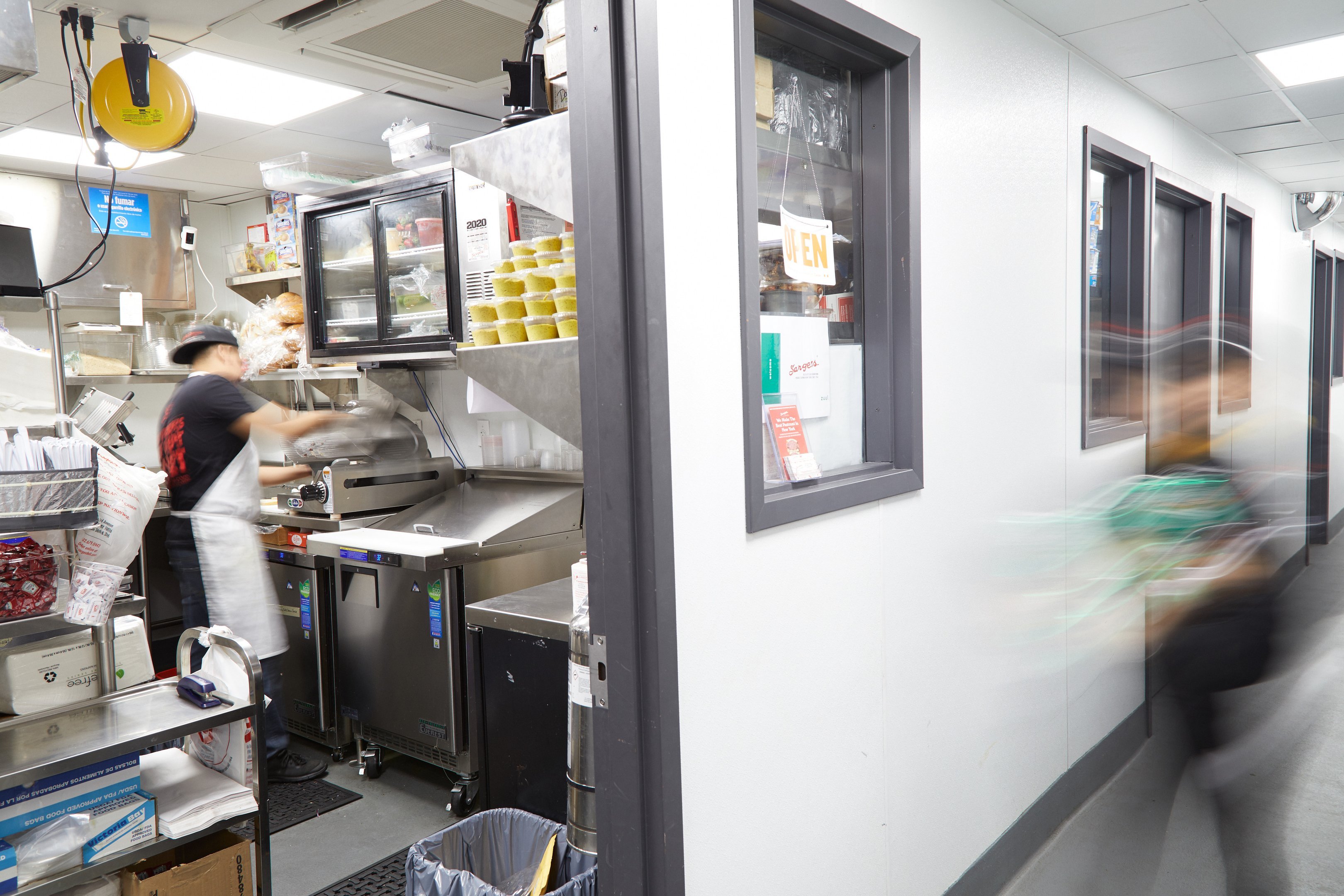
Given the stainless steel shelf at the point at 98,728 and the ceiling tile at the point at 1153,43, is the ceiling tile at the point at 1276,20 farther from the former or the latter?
the stainless steel shelf at the point at 98,728

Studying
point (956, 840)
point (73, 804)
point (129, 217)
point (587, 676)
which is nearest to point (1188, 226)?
point (956, 840)

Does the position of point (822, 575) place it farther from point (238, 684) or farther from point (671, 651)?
point (238, 684)

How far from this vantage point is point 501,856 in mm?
2078

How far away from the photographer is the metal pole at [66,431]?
210 cm

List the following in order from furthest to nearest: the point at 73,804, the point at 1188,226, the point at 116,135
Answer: the point at 1188,226
the point at 116,135
the point at 73,804

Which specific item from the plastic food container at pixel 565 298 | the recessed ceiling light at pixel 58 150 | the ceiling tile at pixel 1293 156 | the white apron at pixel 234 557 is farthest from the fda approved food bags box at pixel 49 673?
the ceiling tile at pixel 1293 156

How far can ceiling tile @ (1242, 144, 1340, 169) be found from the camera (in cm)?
468

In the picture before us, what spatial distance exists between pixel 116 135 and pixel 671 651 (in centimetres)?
271

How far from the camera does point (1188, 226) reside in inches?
168

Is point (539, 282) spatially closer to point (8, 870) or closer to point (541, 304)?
point (541, 304)

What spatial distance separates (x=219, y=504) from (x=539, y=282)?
7.48 ft

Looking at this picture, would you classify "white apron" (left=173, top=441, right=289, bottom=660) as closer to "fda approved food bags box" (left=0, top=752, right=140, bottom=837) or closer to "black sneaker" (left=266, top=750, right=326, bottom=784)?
"black sneaker" (left=266, top=750, right=326, bottom=784)

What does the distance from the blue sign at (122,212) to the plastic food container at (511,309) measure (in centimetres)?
433

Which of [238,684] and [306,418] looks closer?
[238,684]
